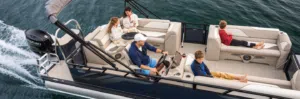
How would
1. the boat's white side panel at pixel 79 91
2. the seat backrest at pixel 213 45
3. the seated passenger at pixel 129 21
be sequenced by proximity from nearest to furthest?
the boat's white side panel at pixel 79 91 → the seat backrest at pixel 213 45 → the seated passenger at pixel 129 21

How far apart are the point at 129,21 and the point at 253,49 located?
4.31 metres

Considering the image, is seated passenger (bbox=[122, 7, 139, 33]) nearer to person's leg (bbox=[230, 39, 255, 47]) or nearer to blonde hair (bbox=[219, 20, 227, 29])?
blonde hair (bbox=[219, 20, 227, 29])

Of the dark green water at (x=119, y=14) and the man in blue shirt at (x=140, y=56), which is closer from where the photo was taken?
the man in blue shirt at (x=140, y=56)

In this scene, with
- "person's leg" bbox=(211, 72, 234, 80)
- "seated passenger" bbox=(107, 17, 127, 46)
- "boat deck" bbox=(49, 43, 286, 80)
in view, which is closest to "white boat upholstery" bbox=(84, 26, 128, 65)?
"seated passenger" bbox=(107, 17, 127, 46)

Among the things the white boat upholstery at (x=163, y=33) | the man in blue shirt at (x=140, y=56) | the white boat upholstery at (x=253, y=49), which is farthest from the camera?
the white boat upholstery at (x=163, y=33)

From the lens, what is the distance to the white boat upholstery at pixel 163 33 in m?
8.22

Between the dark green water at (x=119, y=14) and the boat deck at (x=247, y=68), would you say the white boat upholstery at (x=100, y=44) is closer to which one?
the boat deck at (x=247, y=68)

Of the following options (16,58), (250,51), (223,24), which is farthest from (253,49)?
(16,58)

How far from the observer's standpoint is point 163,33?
9.00 m

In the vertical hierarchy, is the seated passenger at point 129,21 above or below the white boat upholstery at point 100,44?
above

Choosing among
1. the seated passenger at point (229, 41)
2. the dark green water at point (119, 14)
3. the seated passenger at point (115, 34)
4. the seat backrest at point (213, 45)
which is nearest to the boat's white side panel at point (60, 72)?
the seated passenger at point (115, 34)

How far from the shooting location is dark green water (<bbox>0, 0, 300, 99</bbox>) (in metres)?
11.2

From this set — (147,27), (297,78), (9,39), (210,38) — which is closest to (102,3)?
(9,39)

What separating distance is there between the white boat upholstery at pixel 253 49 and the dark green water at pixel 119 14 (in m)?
3.98
